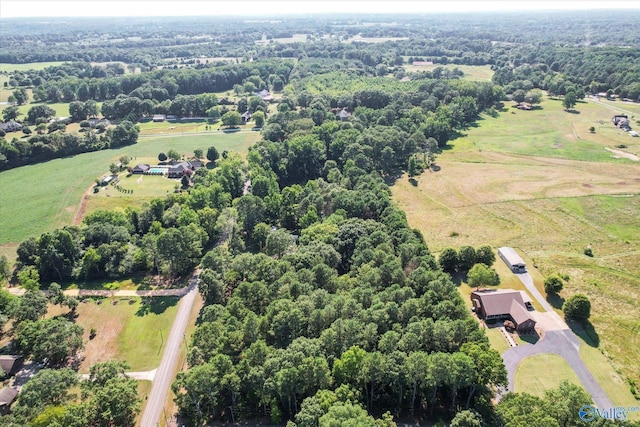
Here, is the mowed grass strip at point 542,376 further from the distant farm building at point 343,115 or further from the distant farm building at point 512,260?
the distant farm building at point 343,115

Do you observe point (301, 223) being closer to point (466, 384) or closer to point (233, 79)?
point (466, 384)

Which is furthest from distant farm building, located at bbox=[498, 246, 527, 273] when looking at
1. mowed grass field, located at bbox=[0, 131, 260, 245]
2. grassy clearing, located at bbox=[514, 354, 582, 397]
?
mowed grass field, located at bbox=[0, 131, 260, 245]

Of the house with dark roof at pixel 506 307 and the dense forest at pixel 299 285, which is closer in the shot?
the dense forest at pixel 299 285

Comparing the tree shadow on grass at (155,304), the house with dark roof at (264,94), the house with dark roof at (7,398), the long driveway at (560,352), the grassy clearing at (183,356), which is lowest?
the tree shadow on grass at (155,304)

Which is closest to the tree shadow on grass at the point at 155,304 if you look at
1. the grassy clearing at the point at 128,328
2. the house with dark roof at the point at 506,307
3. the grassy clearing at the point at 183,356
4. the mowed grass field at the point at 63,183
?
the grassy clearing at the point at 128,328

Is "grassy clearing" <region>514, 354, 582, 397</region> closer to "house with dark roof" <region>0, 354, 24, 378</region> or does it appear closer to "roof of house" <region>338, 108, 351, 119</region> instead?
"house with dark roof" <region>0, 354, 24, 378</region>
